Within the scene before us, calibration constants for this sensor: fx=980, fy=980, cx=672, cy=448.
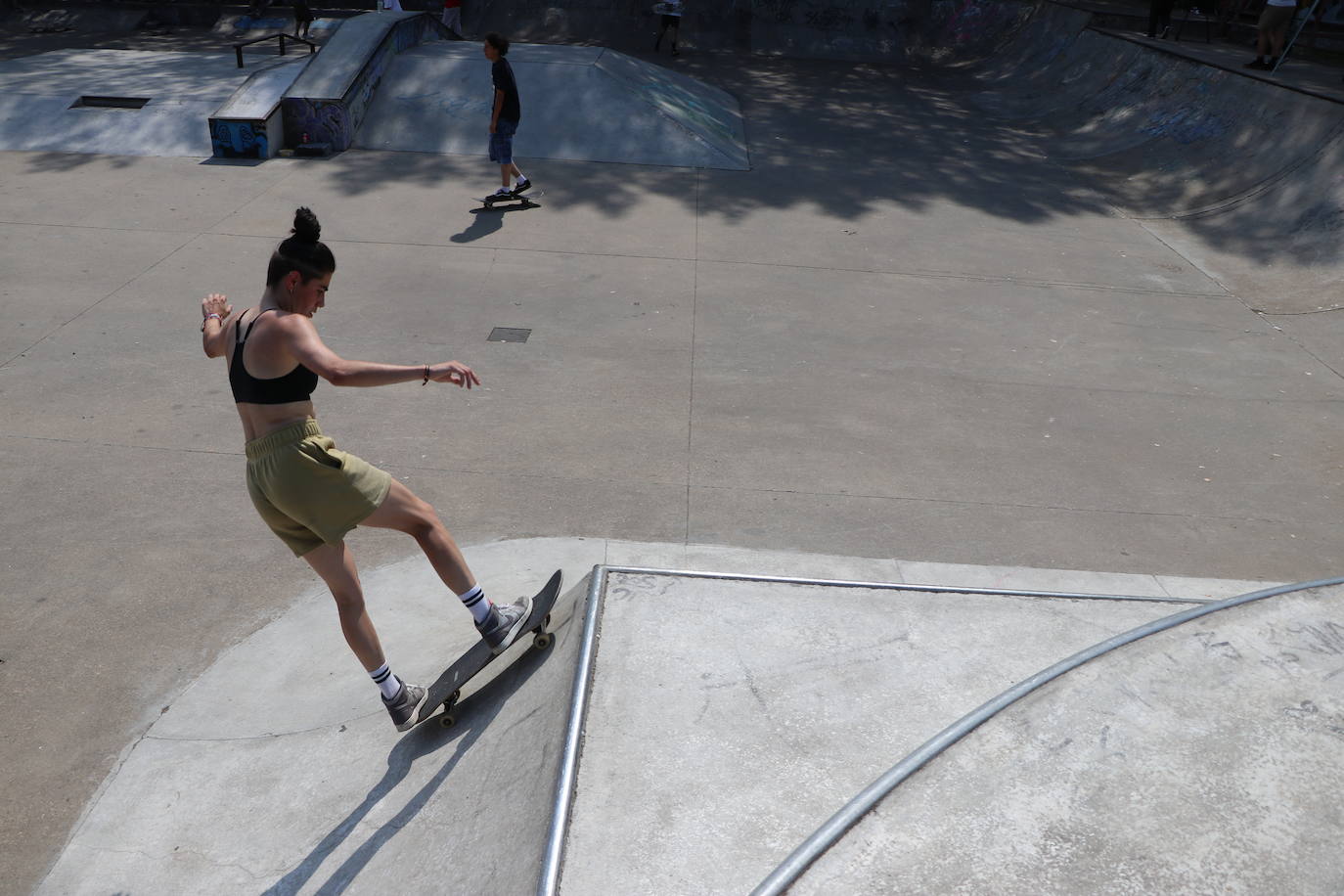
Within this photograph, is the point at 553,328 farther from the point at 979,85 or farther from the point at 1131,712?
the point at 979,85

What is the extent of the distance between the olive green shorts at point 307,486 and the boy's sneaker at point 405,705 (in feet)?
2.08

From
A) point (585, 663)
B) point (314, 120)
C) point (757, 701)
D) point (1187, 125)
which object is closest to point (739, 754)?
point (757, 701)

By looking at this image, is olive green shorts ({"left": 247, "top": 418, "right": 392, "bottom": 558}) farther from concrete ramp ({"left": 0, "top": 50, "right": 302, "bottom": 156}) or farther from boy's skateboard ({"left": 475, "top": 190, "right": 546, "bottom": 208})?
concrete ramp ({"left": 0, "top": 50, "right": 302, "bottom": 156})

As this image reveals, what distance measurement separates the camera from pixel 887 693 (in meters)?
3.32

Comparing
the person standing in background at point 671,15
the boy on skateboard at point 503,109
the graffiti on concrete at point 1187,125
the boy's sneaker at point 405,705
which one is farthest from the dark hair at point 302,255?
the person standing in background at point 671,15

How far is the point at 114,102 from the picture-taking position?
1323 cm

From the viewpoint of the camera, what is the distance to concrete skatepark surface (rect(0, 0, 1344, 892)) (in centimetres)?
322

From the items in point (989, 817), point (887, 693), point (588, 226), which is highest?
point (989, 817)

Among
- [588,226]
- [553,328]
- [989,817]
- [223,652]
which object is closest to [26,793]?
[223,652]

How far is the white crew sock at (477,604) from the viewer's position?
3.65 metres

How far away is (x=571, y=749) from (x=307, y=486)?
48.1 inches

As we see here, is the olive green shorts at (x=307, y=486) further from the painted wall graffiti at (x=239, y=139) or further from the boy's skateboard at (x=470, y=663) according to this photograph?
the painted wall graffiti at (x=239, y=139)

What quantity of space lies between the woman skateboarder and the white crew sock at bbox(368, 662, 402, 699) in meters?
0.09

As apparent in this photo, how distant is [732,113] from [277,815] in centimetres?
1386
